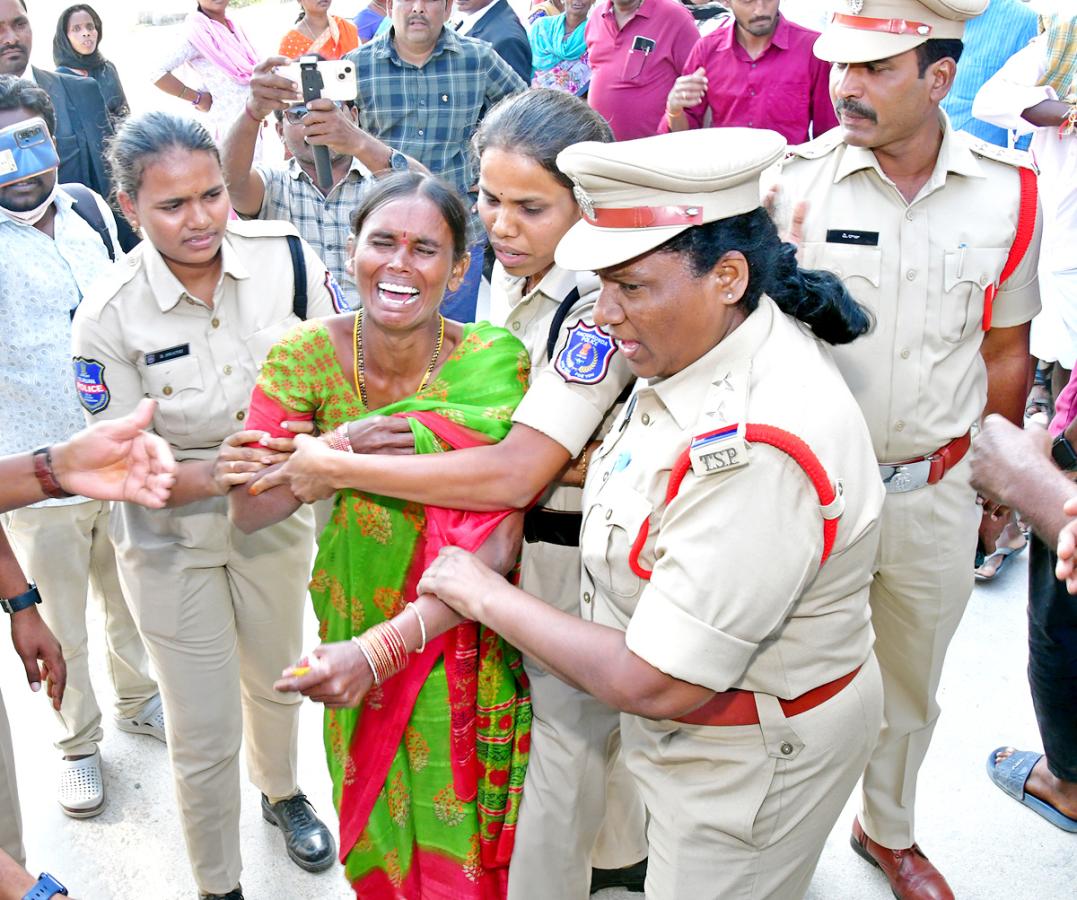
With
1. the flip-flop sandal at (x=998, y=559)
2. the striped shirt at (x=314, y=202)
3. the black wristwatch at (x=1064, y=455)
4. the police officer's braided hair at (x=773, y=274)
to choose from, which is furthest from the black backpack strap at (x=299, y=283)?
the flip-flop sandal at (x=998, y=559)

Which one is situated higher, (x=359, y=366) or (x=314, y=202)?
(x=359, y=366)

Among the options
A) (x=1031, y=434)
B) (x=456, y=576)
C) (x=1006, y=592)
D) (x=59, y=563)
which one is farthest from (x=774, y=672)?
(x=1006, y=592)

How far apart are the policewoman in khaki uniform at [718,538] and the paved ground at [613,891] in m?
1.21

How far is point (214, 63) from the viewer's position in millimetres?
6094

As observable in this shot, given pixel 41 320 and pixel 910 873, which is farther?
pixel 41 320

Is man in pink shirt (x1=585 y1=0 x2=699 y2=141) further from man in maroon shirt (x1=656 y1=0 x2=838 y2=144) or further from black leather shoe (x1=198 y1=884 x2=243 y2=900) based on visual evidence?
black leather shoe (x1=198 y1=884 x2=243 y2=900)

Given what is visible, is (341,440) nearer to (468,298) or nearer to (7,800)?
(7,800)

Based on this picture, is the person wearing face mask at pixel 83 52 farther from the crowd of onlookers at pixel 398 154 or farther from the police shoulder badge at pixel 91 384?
the police shoulder badge at pixel 91 384

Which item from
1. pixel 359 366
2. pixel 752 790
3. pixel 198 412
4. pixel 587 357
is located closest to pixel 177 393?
pixel 198 412

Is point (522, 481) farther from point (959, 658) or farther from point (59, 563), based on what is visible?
point (959, 658)

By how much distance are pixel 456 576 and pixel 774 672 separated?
59 centimetres

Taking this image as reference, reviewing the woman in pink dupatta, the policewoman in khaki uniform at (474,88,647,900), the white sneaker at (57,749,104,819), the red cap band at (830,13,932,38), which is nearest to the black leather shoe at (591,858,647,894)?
the policewoman in khaki uniform at (474,88,647,900)

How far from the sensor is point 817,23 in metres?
6.85

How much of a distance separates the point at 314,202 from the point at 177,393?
1.41 meters
